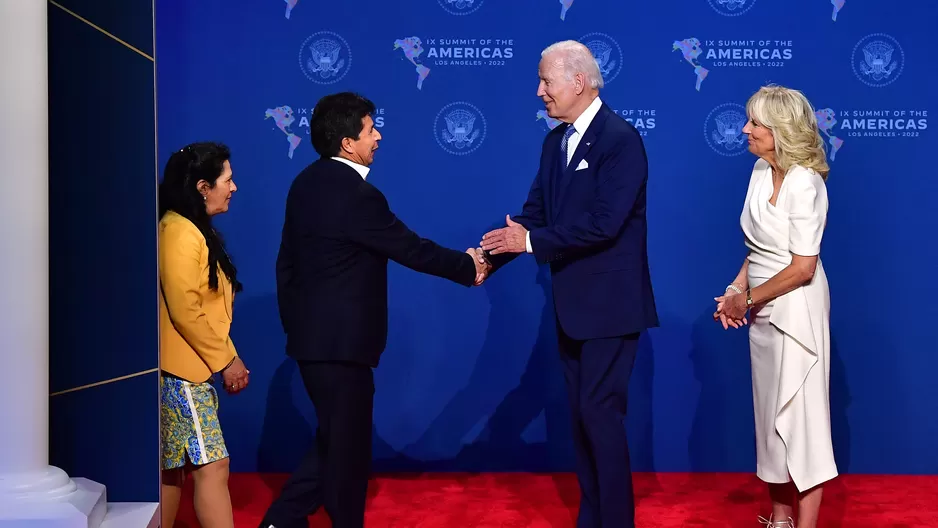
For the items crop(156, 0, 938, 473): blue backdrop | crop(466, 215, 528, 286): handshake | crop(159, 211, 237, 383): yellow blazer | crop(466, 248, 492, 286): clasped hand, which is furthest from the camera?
crop(156, 0, 938, 473): blue backdrop

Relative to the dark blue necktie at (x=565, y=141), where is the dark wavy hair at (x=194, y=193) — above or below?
below

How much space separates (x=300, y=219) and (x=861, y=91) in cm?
290

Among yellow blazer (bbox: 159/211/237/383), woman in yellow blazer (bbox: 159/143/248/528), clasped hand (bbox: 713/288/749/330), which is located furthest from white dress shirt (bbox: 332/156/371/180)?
clasped hand (bbox: 713/288/749/330)

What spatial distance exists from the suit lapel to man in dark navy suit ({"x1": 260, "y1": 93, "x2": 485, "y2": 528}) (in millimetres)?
586

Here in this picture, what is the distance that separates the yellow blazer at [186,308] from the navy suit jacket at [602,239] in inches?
43.1

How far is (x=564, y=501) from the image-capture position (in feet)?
13.9

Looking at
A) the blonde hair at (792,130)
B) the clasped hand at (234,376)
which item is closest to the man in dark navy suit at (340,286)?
the clasped hand at (234,376)

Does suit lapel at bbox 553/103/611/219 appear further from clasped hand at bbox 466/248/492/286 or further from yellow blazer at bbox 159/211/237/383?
yellow blazer at bbox 159/211/237/383

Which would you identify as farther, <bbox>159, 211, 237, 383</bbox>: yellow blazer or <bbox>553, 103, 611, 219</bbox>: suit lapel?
<bbox>553, 103, 611, 219</bbox>: suit lapel

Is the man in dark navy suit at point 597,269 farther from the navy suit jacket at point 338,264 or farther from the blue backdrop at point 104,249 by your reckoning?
the blue backdrop at point 104,249

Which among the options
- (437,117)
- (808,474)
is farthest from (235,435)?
(808,474)

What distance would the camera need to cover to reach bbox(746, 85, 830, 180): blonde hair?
3273 mm

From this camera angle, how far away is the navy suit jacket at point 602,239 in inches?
127

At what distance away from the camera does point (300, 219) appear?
10.1 ft
